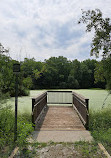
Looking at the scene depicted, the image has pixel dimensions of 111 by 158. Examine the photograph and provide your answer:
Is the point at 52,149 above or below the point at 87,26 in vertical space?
below

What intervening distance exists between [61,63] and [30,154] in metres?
38.7

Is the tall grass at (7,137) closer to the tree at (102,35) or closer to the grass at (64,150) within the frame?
the grass at (64,150)

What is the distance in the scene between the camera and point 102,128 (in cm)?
349

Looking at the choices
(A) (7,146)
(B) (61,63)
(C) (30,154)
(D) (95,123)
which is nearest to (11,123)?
(A) (7,146)

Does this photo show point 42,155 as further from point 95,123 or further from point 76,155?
point 95,123

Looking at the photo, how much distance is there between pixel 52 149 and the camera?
2344 mm

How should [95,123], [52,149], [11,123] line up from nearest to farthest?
[52,149]
[11,123]
[95,123]

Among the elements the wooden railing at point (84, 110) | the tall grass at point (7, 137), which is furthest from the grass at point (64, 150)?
the wooden railing at point (84, 110)

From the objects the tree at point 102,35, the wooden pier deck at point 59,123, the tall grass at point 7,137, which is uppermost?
the tree at point 102,35

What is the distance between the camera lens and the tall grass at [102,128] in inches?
Result: 103

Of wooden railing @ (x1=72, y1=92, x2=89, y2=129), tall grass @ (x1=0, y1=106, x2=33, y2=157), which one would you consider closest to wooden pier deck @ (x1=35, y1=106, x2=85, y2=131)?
wooden railing @ (x1=72, y1=92, x2=89, y2=129)

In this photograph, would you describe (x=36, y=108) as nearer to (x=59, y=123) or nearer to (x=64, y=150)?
(x=59, y=123)

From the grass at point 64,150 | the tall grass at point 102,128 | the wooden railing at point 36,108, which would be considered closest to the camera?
the grass at point 64,150

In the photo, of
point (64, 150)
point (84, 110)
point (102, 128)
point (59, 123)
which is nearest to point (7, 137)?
point (64, 150)
